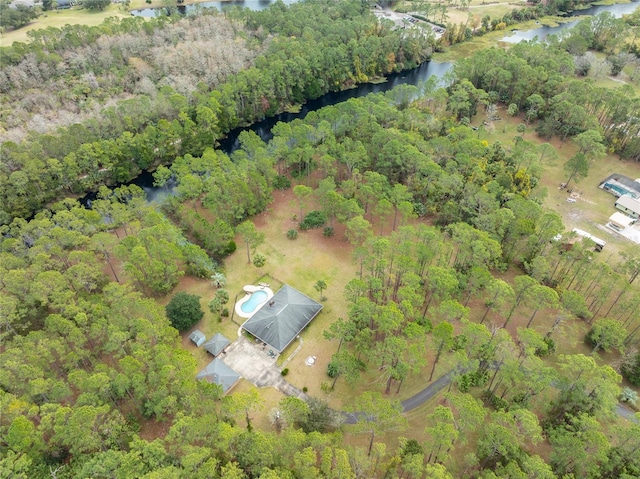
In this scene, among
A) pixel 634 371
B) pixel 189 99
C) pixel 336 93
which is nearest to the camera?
pixel 634 371

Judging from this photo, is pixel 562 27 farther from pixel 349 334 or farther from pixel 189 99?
pixel 349 334

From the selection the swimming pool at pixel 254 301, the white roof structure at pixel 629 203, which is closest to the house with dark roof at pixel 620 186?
the white roof structure at pixel 629 203

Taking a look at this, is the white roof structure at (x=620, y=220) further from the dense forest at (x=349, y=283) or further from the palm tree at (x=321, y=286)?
the palm tree at (x=321, y=286)

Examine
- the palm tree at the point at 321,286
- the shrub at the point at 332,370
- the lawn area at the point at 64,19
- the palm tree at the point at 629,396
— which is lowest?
the shrub at the point at 332,370

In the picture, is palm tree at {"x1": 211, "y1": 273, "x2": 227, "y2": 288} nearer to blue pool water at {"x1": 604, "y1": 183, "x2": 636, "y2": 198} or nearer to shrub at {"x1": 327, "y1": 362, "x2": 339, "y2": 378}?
shrub at {"x1": 327, "y1": 362, "x2": 339, "y2": 378}

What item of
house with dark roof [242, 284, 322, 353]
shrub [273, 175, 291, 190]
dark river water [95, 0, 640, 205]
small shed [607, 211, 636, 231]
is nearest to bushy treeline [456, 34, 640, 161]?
dark river water [95, 0, 640, 205]

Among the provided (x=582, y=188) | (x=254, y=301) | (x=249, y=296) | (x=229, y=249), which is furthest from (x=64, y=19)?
(x=582, y=188)

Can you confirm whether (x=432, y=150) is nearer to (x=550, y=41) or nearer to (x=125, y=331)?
(x=125, y=331)
